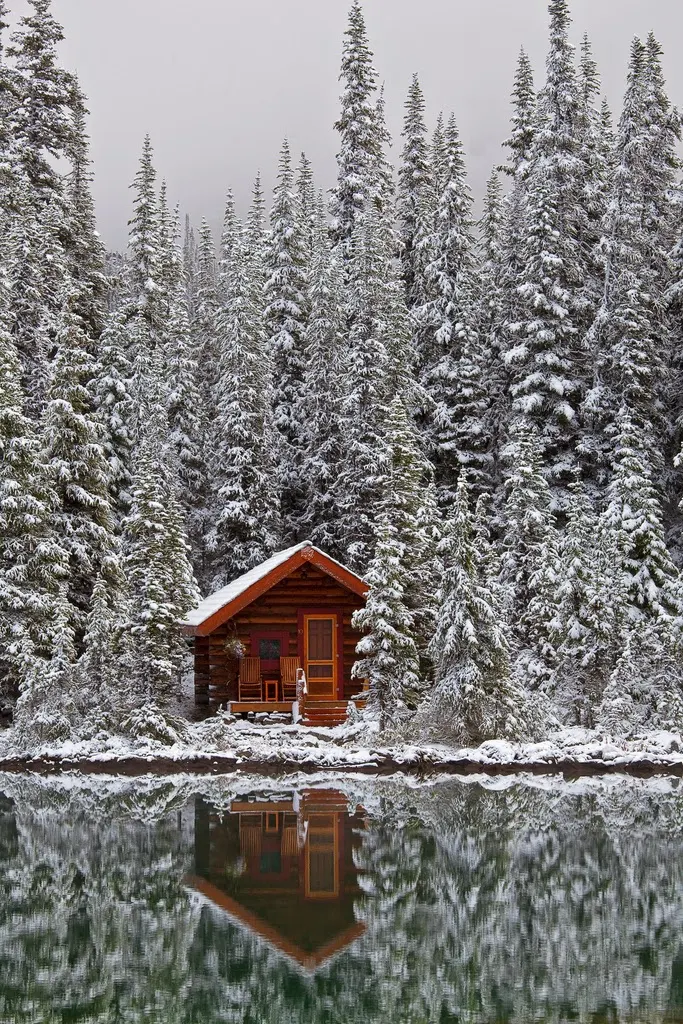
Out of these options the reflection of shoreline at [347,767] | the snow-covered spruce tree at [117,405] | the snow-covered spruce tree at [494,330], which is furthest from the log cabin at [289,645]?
the snow-covered spruce tree at [494,330]

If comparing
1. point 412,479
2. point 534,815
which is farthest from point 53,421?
point 534,815

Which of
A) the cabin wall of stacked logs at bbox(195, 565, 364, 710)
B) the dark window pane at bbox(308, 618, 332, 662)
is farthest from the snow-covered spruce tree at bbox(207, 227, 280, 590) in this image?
the dark window pane at bbox(308, 618, 332, 662)

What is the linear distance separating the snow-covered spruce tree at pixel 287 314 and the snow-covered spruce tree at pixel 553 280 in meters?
9.32

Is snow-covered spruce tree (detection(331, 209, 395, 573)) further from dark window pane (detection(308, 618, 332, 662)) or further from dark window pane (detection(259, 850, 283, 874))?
dark window pane (detection(259, 850, 283, 874))

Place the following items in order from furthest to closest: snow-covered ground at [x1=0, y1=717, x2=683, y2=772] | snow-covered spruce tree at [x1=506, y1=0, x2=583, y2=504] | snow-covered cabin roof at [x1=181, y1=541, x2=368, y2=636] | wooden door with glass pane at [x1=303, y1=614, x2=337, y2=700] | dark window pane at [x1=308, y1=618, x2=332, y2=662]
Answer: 1. snow-covered spruce tree at [x1=506, y1=0, x2=583, y2=504]
2. dark window pane at [x1=308, y1=618, x2=332, y2=662]
3. wooden door with glass pane at [x1=303, y1=614, x2=337, y2=700]
4. snow-covered cabin roof at [x1=181, y1=541, x2=368, y2=636]
5. snow-covered ground at [x1=0, y1=717, x2=683, y2=772]

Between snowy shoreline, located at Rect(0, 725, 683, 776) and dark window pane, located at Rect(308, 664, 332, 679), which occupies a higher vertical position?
dark window pane, located at Rect(308, 664, 332, 679)

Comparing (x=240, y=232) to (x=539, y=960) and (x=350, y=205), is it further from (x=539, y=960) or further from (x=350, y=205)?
(x=539, y=960)

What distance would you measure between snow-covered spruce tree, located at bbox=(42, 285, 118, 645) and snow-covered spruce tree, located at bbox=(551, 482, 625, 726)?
13326 millimetres

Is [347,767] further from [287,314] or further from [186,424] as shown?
[287,314]

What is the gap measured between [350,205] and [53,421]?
72.7 ft

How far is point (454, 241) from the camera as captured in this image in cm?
4591

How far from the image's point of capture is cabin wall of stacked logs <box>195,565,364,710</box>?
31156 mm

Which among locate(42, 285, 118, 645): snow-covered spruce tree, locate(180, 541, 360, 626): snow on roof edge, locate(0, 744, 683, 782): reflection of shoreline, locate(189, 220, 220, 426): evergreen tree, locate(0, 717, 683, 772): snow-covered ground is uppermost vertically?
locate(189, 220, 220, 426): evergreen tree

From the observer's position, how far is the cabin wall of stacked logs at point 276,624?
3116 cm
